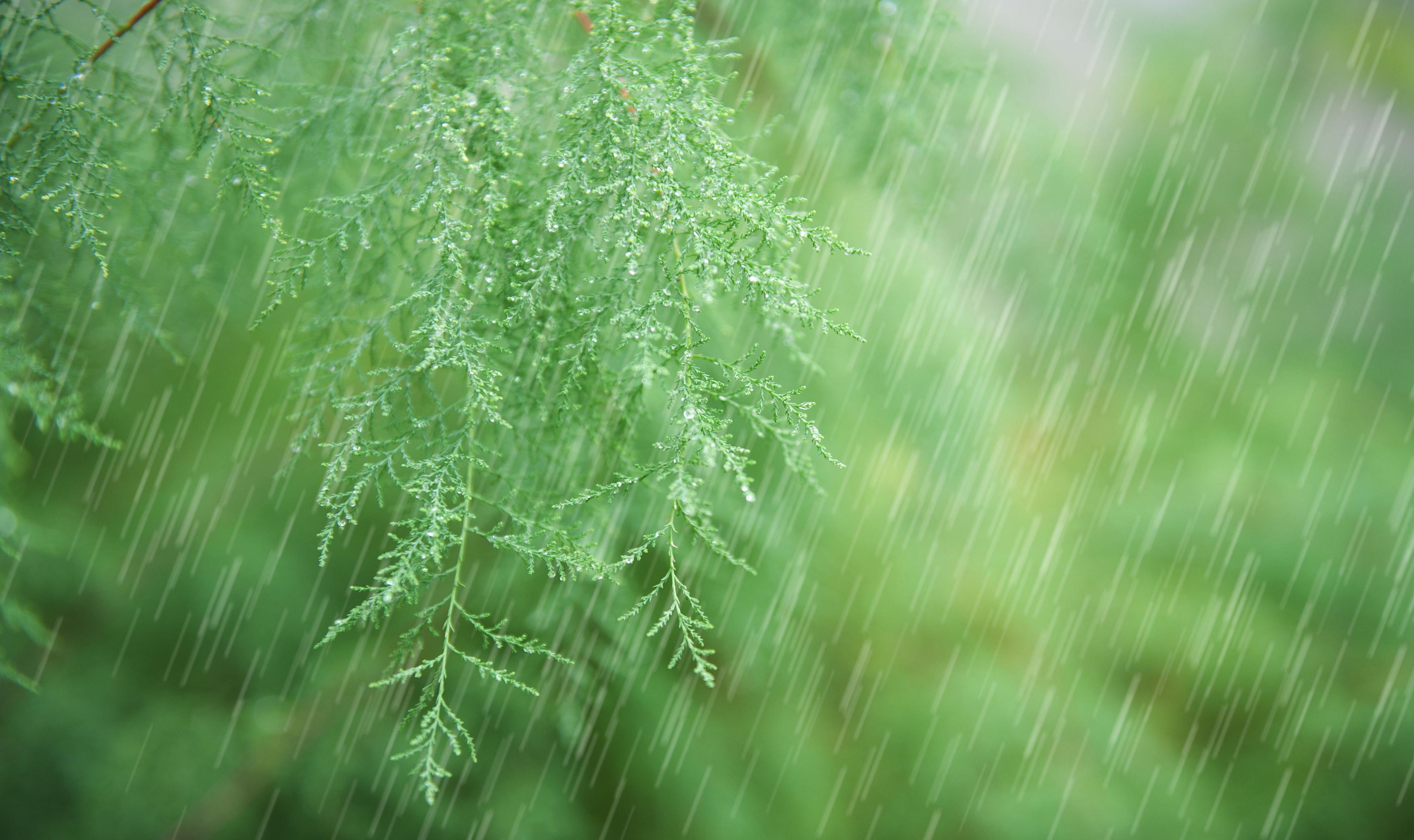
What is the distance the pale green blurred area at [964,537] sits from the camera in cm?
351

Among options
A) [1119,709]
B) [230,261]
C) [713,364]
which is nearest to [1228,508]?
[1119,709]

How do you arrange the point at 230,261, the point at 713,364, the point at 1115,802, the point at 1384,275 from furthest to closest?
the point at 1384,275
the point at 1115,802
the point at 230,261
the point at 713,364

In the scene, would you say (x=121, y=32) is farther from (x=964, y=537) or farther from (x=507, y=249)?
(x=964, y=537)

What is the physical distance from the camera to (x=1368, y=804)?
4539mm

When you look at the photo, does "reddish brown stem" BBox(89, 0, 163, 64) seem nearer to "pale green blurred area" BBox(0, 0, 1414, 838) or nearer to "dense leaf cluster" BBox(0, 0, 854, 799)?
"dense leaf cluster" BBox(0, 0, 854, 799)

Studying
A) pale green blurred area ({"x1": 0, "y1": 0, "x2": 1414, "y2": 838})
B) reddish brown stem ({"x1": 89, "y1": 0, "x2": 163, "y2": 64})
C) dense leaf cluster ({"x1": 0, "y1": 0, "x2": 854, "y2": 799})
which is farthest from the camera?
pale green blurred area ({"x1": 0, "y1": 0, "x2": 1414, "y2": 838})

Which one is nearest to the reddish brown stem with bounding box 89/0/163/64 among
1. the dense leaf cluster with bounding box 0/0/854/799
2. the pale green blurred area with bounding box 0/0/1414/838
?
the dense leaf cluster with bounding box 0/0/854/799

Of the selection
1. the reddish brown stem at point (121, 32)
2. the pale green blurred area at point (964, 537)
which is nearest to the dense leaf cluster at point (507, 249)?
the reddish brown stem at point (121, 32)

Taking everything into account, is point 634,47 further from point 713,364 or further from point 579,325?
point 713,364

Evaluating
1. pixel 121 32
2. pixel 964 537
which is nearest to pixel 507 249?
pixel 121 32

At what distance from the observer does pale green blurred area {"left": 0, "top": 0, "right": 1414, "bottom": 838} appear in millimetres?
3508

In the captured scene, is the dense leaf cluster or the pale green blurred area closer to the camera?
the dense leaf cluster

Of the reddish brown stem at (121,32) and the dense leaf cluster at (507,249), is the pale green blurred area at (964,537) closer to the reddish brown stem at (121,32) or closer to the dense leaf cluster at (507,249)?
the dense leaf cluster at (507,249)

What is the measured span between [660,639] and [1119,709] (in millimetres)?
3141
